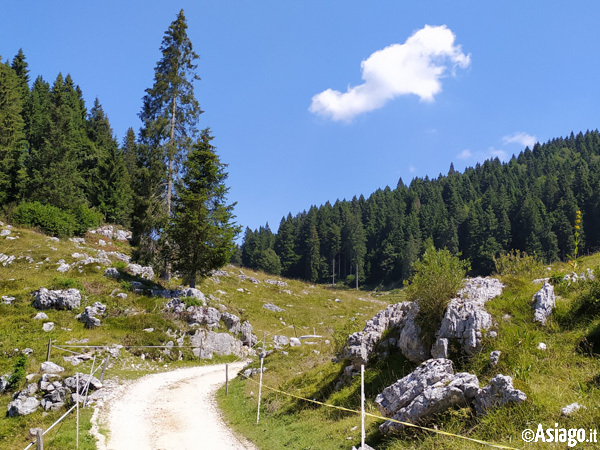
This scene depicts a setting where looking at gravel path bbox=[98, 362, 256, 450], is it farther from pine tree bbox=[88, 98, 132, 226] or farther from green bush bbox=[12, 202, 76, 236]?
pine tree bbox=[88, 98, 132, 226]

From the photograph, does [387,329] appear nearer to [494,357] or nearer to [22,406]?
[494,357]

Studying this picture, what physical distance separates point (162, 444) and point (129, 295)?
58.5 feet

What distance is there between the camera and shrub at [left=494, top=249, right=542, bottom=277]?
1237 centimetres

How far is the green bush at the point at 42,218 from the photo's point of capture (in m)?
39.0

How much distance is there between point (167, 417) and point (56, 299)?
14410 mm

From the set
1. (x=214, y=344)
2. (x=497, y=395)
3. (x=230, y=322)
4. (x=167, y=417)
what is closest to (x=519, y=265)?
(x=497, y=395)

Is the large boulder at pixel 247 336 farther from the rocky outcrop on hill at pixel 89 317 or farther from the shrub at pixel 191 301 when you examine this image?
the rocky outcrop on hill at pixel 89 317

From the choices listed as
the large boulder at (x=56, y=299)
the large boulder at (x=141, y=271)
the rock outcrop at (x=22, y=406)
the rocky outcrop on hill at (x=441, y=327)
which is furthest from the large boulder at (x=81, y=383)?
the large boulder at (x=141, y=271)

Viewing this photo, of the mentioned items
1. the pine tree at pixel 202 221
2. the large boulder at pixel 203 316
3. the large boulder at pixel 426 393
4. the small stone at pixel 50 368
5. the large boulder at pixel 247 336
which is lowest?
the large boulder at pixel 247 336

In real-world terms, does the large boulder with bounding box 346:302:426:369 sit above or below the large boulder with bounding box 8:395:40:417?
above

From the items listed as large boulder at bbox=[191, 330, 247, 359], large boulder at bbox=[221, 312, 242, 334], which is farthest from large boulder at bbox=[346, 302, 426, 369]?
large boulder at bbox=[221, 312, 242, 334]

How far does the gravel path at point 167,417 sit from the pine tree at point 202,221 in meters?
9.75

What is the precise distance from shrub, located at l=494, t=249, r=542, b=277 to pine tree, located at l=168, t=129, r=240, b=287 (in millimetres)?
19042

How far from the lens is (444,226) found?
11819cm
